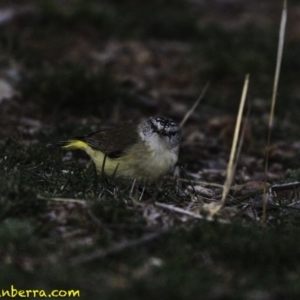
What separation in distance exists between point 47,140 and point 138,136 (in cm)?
178

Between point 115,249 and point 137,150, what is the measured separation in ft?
A: 6.48

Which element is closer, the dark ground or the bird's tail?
the dark ground

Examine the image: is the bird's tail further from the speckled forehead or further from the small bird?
the speckled forehead

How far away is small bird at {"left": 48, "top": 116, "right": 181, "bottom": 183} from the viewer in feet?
21.9

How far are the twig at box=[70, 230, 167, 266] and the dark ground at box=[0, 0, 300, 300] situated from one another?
0.04 ft

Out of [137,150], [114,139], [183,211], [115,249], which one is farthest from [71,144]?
[115,249]

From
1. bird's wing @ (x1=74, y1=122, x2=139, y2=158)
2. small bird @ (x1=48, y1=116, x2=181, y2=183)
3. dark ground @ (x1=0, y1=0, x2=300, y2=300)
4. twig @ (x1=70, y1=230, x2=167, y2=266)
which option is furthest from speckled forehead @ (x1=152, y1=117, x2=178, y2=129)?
twig @ (x1=70, y1=230, x2=167, y2=266)

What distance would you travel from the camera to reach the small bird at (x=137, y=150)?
262 inches

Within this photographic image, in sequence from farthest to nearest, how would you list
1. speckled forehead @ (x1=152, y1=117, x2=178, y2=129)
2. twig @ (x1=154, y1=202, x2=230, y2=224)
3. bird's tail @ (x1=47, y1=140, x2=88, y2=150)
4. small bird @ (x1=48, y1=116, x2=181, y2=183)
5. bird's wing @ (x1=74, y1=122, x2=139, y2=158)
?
bird's tail @ (x1=47, y1=140, x2=88, y2=150) < speckled forehead @ (x1=152, y1=117, x2=178, y2=129) < bird's wing @ (x1=74, y1=122, x2=139, y2=158) < small bird @ (x1=48, y1=116, x2=181, y2=183) < twig @ (x1=154, y1=202, x2=230, y2=224)

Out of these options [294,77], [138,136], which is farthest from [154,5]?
[138,136]

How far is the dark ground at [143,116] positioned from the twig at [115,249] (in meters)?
0.01

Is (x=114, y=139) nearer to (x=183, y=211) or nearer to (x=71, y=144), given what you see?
(x=71, y=144)

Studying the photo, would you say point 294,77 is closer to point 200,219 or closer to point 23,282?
point 200,219

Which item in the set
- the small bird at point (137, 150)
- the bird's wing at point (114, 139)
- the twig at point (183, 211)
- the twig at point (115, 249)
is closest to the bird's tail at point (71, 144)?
the bird's wing at point (114, 139)
